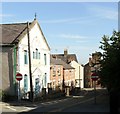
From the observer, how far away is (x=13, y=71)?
4006 centimetres

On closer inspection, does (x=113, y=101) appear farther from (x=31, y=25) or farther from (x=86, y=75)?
(x=86, y=75)

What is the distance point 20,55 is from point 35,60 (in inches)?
255

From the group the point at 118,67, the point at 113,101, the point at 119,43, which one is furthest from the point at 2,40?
the point at 113,101

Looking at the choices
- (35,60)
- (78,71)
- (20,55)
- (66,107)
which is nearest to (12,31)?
(20,55)

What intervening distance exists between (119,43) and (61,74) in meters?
43.8

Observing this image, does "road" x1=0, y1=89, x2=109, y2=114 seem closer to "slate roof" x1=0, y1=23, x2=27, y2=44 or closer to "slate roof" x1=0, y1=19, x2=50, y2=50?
"slate roof" x1=0, y1=19, x2=50, y2=50

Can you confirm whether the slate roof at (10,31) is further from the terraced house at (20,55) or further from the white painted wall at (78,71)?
the white painted wall at (78,71)

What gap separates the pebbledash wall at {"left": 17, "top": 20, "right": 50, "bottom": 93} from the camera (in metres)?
41.4

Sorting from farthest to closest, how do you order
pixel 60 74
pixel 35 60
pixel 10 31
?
1. pixel 60 74
2. pixel 35 60
3. pixel 10 31

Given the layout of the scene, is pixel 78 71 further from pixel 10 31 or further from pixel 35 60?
pixel 10 31

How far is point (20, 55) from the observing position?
4075 cm

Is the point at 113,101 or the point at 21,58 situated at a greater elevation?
the point at 21,58

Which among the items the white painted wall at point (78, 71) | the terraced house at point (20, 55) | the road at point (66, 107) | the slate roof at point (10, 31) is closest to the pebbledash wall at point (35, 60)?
the terraced house at point (20, 55)

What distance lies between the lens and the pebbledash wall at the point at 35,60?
41.4 metres
